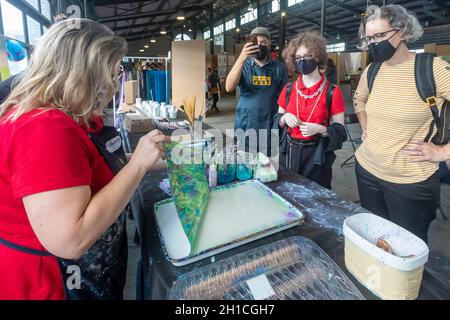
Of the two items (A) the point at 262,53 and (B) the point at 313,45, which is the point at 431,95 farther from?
(A) the point at 262,53

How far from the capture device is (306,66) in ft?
5.04

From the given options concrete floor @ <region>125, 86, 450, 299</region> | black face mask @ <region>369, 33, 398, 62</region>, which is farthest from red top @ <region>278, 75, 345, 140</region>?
concrete floor @ <region>125, 86, 450, 299</region>

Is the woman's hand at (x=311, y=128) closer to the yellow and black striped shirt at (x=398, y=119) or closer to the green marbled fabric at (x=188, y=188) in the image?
the yellow and black striped shirt at (x=398, y=119)

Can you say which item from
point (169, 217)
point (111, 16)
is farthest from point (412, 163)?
point (111, 16)

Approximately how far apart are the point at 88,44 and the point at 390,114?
1.21 meters

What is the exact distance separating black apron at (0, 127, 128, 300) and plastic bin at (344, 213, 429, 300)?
27.0 inches

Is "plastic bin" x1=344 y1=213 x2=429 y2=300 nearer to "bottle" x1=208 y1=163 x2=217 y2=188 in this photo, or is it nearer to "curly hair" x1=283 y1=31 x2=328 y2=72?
"bottle" x1=208 y1=163 x2=217 y2=188

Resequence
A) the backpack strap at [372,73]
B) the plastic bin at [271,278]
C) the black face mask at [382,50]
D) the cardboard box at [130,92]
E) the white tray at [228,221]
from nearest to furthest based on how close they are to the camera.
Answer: the plastic bin at [271,278] → the white tray at [228,221] → the black face mask at [382,50] → the backpack strap at [372,73] → the cardboard box at [130,92]

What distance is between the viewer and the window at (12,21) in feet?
8.14

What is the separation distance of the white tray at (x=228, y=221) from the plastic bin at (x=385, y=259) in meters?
0.24

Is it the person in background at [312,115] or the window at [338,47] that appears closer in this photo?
the person in background at [312,115]

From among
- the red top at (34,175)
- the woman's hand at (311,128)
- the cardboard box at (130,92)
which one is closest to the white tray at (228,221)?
the red top at (34,175)

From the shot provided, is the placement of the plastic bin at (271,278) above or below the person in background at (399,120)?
below

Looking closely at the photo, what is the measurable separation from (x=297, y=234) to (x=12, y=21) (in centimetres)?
356
